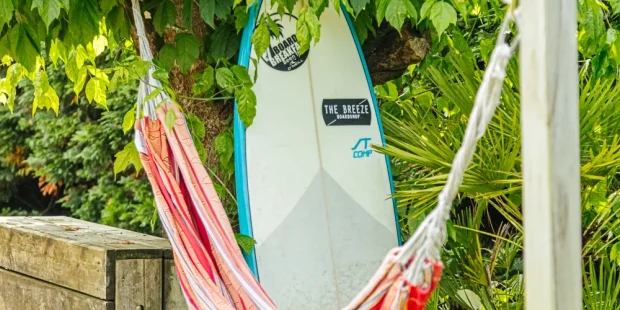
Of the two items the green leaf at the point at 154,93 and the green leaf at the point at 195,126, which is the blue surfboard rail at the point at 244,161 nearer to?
the green leaf at the point at 195,126

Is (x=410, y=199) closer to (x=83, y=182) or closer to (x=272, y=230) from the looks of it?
(x=272, y=230)

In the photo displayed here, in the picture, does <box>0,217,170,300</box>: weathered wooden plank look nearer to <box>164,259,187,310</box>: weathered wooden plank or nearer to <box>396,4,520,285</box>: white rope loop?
<box>164,259,187,310</box>: weathered wooden plank

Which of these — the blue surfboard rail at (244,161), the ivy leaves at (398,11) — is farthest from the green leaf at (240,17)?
the ivy leaves at (398,11)

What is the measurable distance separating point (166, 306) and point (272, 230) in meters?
0.42

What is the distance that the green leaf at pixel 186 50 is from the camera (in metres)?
3.13

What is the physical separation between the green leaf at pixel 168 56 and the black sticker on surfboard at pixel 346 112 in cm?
52

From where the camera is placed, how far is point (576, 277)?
65.5 inches

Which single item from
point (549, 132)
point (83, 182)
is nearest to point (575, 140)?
point (549, 132)

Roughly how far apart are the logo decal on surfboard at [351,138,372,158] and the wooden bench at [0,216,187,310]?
70cm

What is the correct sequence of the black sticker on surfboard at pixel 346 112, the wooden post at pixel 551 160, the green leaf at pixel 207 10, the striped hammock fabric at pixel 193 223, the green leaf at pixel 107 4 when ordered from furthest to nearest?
the black sticker on surfboard at pixel 346 112
the green leaf at pixel 107 4
the green leaf at pixel 207 10
the striped hammock fabric at pixel 193 223
the wooden post at pixel 551 160

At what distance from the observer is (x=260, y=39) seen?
2994 millimetres

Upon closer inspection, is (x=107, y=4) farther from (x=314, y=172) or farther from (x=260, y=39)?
(x=314, y=172)

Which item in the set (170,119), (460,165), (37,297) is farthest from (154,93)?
(460,165)

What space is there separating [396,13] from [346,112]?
586 millimetres
